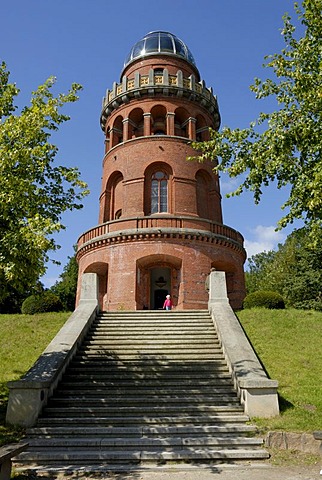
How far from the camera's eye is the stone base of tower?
19.5 meters

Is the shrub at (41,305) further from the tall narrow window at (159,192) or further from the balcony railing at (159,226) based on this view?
the tall narrow window at (159,192)

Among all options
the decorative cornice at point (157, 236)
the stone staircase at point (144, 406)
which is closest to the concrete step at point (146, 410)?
the stone staircase at point (144, 406)

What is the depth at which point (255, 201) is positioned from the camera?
11039mm

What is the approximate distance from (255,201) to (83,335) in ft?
21.2

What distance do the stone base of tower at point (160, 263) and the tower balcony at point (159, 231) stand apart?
0.05 meters

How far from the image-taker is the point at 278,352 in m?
12.1

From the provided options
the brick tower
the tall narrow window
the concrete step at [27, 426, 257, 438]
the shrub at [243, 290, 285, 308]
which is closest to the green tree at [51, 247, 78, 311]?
the brick tower

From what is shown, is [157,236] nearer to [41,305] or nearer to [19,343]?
[41,305]

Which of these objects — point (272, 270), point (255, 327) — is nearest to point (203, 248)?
point (255, 327)

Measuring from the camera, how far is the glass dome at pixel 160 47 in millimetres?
26828

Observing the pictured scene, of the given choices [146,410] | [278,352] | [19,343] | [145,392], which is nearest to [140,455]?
[146,410]

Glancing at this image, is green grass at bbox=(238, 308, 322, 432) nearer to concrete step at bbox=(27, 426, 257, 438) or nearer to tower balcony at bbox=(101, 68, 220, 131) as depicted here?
concrete step at bbox=(27, 426, 257, 438)

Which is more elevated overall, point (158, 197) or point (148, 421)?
point (158, 197)

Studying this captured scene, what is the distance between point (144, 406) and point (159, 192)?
50.5 feet
